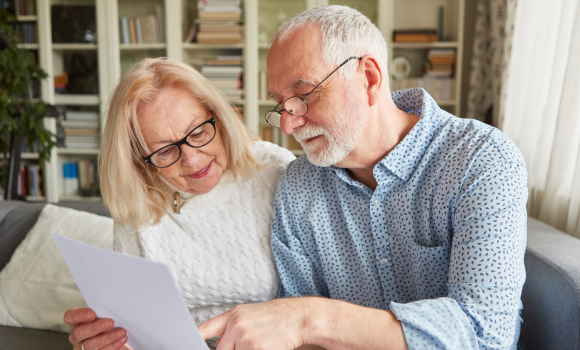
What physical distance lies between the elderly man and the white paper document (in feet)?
0.29

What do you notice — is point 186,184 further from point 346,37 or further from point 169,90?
point 346,37

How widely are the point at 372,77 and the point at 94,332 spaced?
772 millimetres

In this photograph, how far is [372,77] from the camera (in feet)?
3.33

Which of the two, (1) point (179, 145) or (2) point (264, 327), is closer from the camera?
(2) point (264, 327)

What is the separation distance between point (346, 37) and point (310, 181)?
1.26 ft

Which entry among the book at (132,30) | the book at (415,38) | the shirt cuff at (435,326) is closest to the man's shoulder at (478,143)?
the shirt cuff at (435,326)

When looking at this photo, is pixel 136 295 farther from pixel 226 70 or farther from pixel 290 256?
pixel 226 70

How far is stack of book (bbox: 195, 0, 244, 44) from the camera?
11.3 ft

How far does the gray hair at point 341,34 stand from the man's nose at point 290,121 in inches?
5.3

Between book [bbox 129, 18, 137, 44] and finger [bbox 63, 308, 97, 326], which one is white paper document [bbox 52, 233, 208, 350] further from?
book [bbox 129, 18, 137, 44]

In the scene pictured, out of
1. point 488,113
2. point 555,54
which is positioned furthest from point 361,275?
point 488,113

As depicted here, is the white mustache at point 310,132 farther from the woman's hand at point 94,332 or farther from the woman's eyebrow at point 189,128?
the woman's hand at point 94,332

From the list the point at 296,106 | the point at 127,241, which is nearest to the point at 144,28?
the point at 127,241

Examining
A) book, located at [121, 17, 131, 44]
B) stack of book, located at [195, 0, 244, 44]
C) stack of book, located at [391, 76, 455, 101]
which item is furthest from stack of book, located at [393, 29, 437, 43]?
book, located at [121, 17, 131, 44]
